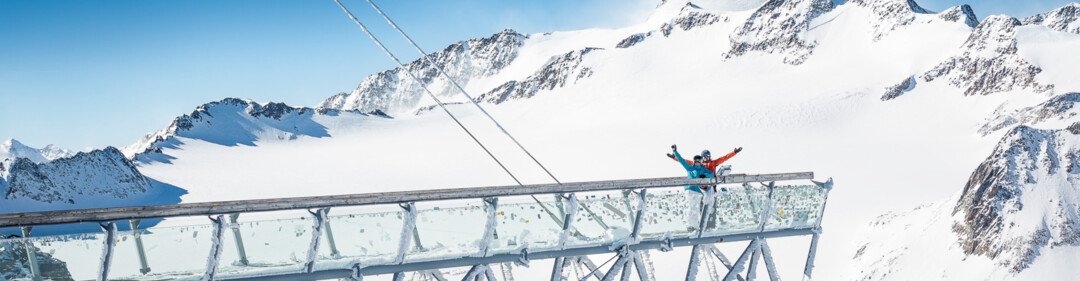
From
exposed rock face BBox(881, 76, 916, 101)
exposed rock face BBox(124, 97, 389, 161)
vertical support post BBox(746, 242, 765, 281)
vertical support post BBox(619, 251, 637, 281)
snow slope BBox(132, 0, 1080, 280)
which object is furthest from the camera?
exposed rock face BBox(124, 97, 389, 161)

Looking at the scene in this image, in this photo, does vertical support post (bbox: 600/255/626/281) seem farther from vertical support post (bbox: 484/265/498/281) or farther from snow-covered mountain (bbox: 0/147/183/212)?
snow-covered mountain (bbox: 0/147/183/212)

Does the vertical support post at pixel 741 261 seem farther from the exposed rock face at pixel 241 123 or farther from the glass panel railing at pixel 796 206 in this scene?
the exposed rock face at pixel 241 123

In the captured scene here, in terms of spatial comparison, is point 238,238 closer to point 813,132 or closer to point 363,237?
point 363,237

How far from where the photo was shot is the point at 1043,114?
321ft

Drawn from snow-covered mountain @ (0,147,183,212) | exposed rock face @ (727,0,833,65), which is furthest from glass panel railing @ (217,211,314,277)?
exposed rock face @ (727,0,833,65)

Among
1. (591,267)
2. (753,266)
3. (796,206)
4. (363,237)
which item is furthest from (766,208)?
(363,237)

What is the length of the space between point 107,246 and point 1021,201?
68.7 metres

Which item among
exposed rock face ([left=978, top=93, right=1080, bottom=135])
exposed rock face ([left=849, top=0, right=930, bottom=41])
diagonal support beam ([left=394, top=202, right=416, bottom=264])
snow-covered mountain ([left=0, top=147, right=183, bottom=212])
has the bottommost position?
diagonal support beam ([left=394, top=202, right=416, bottom=264])

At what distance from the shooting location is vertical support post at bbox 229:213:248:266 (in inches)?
392

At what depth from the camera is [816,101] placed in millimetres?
133000

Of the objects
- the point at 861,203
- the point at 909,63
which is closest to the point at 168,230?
the point at 861,203

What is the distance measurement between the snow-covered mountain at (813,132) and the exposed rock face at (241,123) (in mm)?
479

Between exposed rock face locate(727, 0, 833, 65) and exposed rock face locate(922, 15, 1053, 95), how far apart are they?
109 ft

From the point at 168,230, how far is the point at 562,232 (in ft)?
16.4
